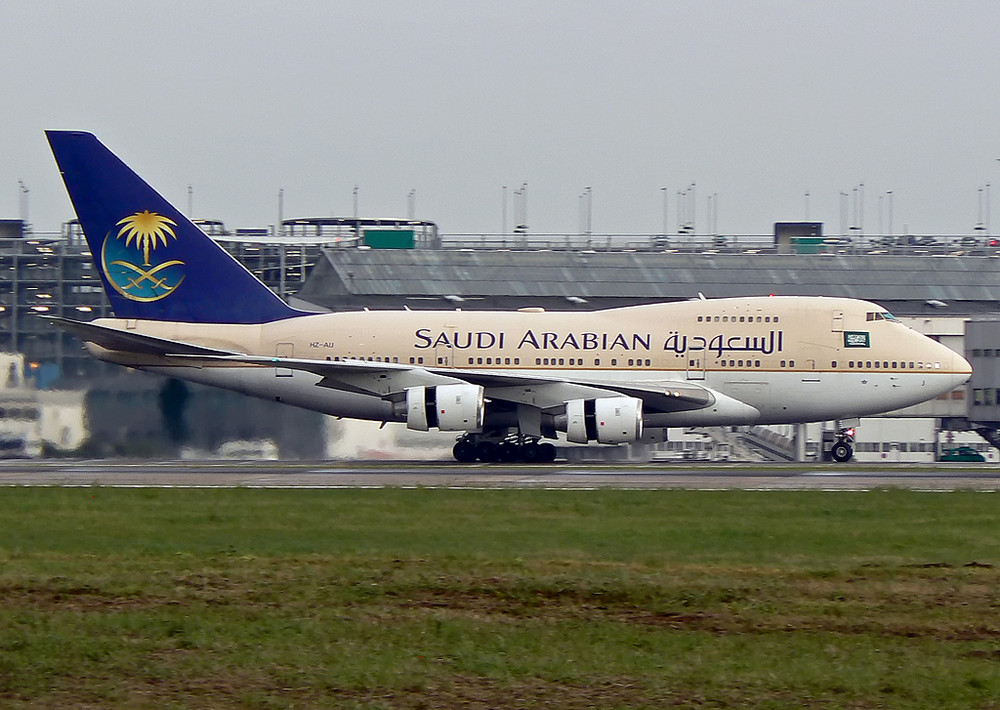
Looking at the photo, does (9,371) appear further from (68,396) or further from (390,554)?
(390,554)

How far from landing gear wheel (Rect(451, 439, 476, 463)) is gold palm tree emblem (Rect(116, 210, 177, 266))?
33.9ft

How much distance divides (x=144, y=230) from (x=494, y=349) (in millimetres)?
10696

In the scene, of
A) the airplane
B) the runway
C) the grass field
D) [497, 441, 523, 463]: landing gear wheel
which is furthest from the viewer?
[497, 441, 523, 463]: landing gear wheel

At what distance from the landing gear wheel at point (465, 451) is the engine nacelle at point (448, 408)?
2.30m

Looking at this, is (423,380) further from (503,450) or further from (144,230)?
(144,230)

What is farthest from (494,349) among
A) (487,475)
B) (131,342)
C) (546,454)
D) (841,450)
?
(841,450)

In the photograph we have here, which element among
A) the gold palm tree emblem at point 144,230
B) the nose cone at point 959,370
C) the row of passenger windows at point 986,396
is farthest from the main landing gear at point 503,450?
the row of passenger windows at point 986,396

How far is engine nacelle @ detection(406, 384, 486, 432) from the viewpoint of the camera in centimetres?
3616

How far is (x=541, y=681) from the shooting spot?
10961 millimetres

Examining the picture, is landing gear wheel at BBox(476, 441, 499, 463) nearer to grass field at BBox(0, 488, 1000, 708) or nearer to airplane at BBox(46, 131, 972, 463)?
airplane at BBox(46, 131, 972, 463)

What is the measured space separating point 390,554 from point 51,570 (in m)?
4.13

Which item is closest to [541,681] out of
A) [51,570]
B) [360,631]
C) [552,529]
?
[360,631]

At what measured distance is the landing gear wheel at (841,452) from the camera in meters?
39.3

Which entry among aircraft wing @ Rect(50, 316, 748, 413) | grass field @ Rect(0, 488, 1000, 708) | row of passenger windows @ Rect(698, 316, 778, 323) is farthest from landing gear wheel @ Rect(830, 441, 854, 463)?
grass field @ Rect(0, 488, 1000, 708)
